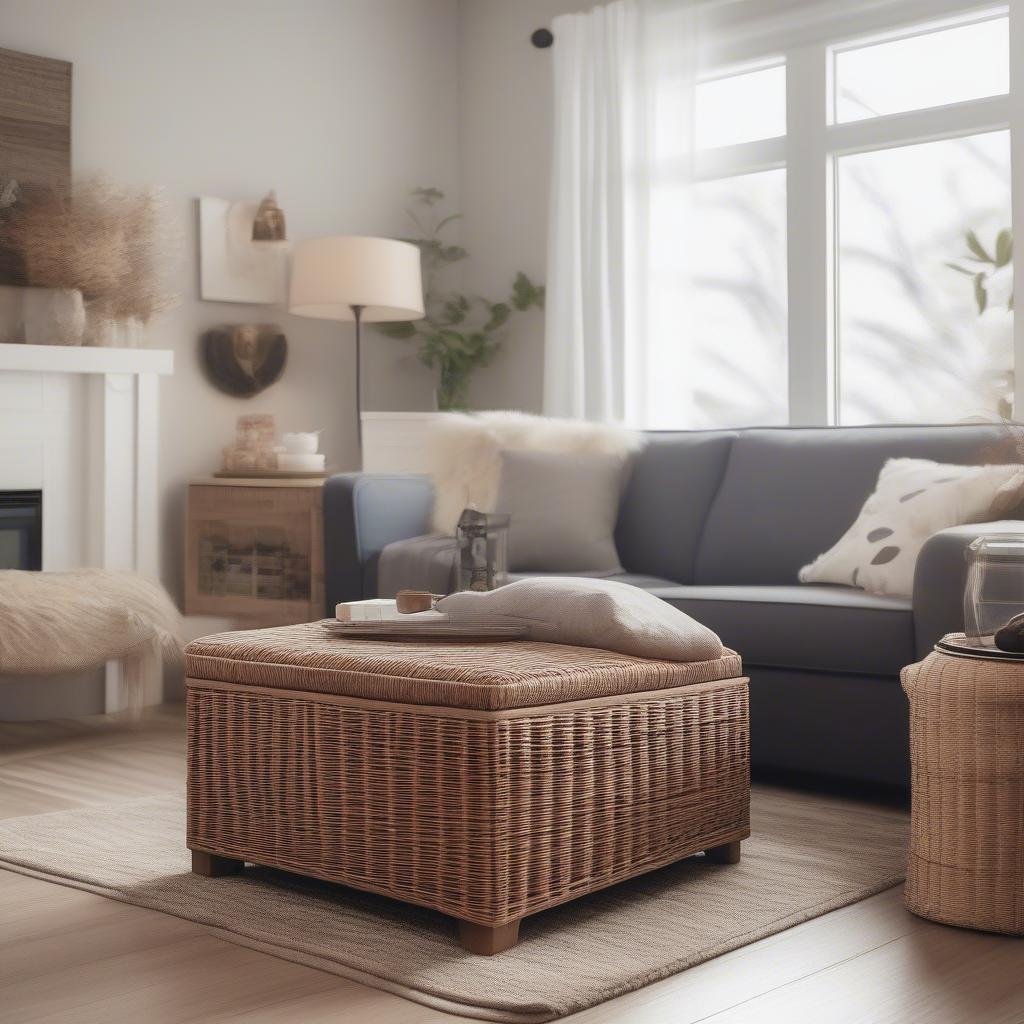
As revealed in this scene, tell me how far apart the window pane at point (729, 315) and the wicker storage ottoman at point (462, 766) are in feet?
8.22

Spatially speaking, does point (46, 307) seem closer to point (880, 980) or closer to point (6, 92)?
point (6, 92)

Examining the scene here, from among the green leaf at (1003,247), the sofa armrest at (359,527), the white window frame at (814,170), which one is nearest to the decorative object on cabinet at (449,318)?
the white window frame at (814,170)

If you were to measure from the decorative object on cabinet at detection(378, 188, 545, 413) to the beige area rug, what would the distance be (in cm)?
279

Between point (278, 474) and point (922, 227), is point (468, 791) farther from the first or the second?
point (922, 227)

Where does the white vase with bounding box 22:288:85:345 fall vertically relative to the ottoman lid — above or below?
above

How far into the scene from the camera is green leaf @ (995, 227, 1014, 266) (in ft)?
13.7

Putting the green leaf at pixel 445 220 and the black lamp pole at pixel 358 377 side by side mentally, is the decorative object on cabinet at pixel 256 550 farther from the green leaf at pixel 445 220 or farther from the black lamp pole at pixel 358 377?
the green leaf at pixel 445 220

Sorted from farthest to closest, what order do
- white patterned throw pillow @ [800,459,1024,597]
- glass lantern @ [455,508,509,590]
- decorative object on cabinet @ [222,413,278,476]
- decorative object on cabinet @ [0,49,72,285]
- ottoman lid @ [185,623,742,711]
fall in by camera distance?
decorative object on cabinet @ [222,413,278,476], decorative object on cabinet @ [0,49,72,285], glass lantern @ [455,508,509,590], white patterned throw pillow @ [800,459,1024,597], ottoman lid @ [185,623,742,711]

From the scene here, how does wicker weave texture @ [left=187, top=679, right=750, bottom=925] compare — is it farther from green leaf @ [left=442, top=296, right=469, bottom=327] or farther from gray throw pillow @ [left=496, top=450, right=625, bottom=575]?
green leaf @ [left=442, top=296, right=469, bottom=327]

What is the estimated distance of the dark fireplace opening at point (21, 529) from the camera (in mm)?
4070

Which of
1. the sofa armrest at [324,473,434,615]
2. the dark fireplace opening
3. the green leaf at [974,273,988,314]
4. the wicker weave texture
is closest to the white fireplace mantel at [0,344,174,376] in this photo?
the dark fireplace opening

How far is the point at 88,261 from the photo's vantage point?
4199 mm

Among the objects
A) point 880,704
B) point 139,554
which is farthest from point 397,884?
point 139,554

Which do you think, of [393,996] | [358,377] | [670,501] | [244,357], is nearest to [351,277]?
[358,377]
